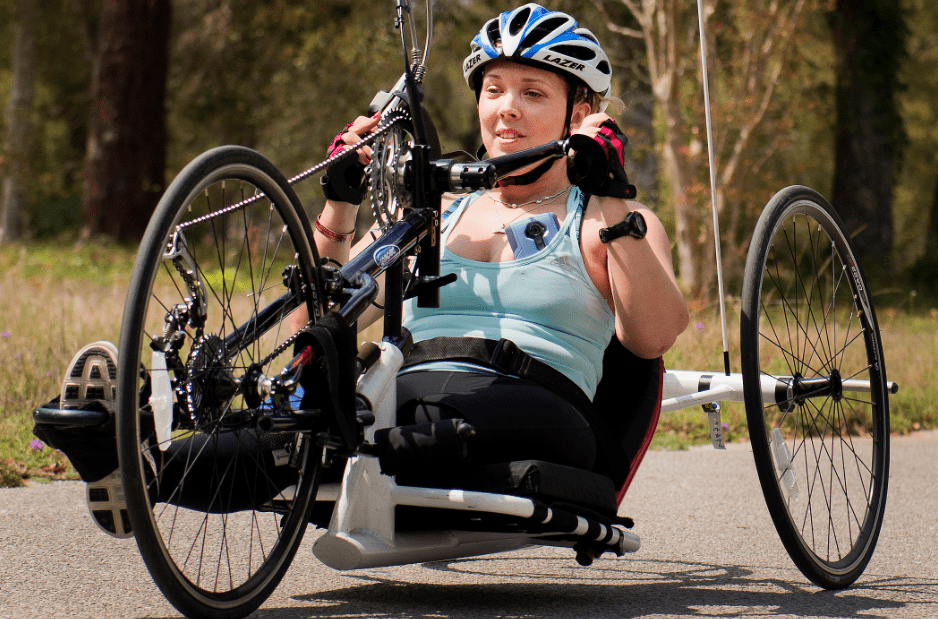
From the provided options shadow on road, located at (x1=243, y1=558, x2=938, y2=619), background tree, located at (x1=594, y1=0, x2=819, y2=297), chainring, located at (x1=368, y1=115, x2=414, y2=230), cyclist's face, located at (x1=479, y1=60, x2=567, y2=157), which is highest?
background tree, located at (x1=594, y1=0, x2=819, y2=297)

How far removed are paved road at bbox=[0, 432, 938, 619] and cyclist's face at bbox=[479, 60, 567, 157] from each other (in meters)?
1.18

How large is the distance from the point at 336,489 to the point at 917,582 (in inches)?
65.4

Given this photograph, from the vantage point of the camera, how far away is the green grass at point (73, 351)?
16.6 feet

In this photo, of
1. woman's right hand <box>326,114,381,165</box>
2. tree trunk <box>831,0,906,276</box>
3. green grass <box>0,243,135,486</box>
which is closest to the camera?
woman's right hand <box>326,114,381,165</box>

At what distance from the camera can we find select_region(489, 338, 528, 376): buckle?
2883 mm

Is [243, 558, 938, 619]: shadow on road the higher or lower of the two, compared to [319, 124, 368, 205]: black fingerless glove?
lower

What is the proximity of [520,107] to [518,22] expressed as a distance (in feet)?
0.78

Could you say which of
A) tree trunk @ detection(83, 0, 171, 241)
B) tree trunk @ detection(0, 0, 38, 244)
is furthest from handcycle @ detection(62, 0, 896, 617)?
tree trunk @ detection(0, 0, 38, 244)

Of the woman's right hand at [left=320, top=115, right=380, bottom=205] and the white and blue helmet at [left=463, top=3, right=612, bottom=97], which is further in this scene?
the white and blue helmet at [left=463, top=3, right=612, bottom=97]

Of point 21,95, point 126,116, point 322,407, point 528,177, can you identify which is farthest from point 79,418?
point 21,95

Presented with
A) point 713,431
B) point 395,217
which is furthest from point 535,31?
point 713,431

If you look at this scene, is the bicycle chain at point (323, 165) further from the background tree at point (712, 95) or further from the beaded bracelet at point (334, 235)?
the background tree at point (712, 95)

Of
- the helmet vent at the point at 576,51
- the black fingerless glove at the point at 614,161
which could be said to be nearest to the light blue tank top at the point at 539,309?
the black fingerless glove at the point at 614,161

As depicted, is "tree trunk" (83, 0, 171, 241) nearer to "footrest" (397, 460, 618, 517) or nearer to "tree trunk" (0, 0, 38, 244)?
"tree trunk" (0, 0, 38, 244)
